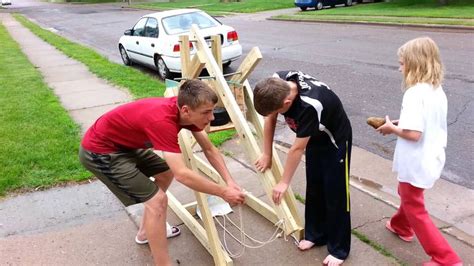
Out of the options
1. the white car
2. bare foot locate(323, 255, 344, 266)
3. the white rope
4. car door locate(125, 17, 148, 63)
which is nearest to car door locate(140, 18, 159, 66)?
the white car

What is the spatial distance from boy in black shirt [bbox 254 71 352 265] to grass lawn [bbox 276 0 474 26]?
1395 centimetres

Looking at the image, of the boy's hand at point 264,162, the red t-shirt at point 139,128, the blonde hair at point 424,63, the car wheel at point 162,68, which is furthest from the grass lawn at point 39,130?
the blonde hair at point 424,63

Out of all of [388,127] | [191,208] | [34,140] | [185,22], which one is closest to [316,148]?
[388,127]

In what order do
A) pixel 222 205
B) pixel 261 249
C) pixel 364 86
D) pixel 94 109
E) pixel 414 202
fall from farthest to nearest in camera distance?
pixel 364 86 → pixel 94 109 → pixel 222 205 → pixel 261 249 → pixel 414 202

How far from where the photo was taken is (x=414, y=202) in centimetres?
300

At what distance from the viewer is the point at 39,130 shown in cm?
627

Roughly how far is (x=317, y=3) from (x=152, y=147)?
23.7 m

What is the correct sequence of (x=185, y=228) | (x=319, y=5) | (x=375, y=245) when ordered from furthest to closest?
(x=319, y=5) < (x=185, y=228) < (x=375, y=245)

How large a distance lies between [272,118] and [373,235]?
1.27 m

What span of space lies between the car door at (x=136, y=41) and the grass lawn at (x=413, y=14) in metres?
10.3

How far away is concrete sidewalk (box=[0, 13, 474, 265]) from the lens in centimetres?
333

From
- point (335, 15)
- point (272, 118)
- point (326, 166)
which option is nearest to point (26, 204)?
point (272, 118)

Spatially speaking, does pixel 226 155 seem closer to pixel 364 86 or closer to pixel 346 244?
pixel 346 244

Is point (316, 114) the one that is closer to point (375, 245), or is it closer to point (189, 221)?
point (375, 245)
